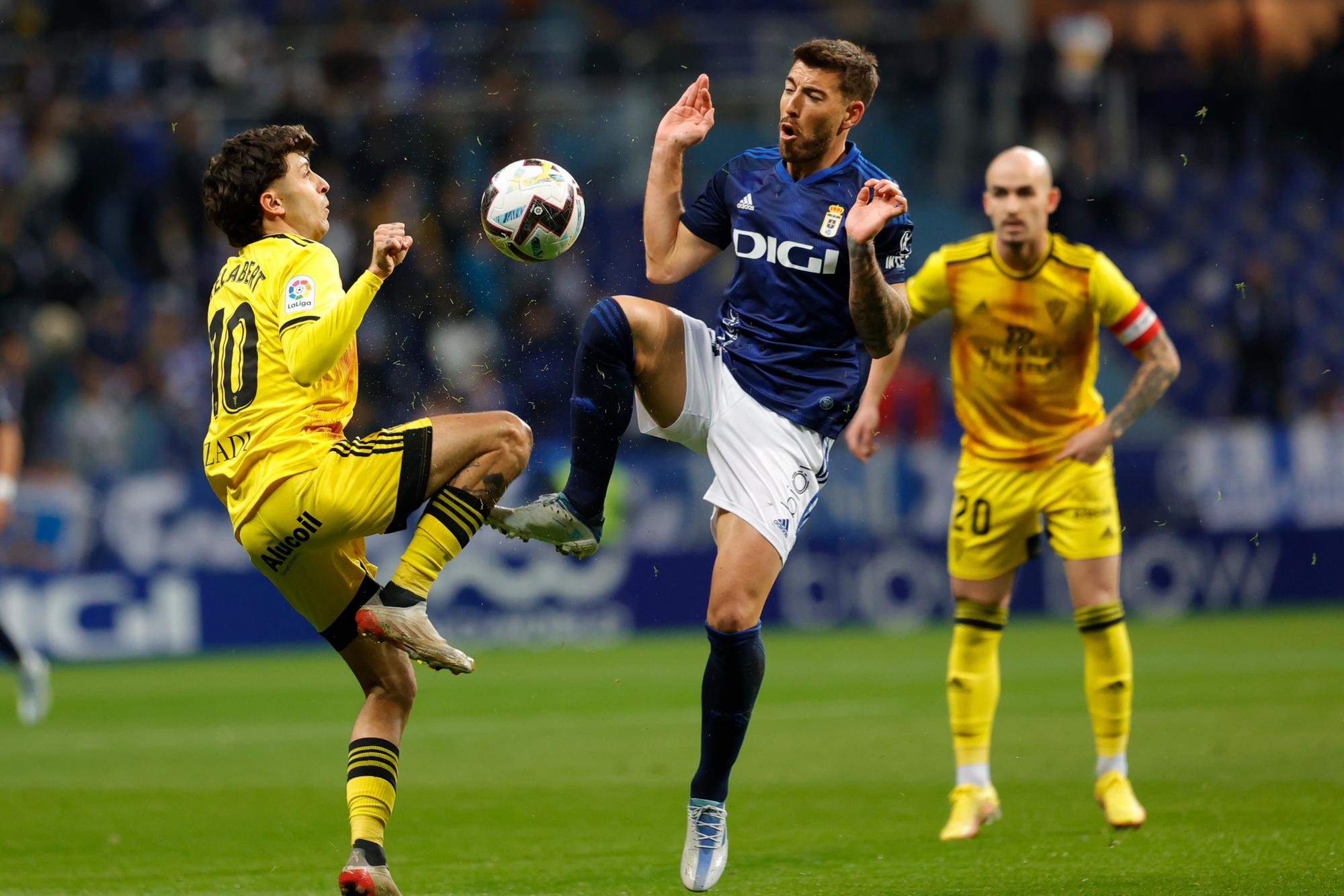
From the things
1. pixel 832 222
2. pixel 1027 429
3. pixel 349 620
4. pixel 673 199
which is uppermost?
pixel 673 199

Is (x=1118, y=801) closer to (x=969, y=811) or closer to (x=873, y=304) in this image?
(x=969, y=811)

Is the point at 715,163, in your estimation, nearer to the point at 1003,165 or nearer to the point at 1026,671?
the point at 1026,671

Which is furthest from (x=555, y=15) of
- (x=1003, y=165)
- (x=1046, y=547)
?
(x=1003, y=165)

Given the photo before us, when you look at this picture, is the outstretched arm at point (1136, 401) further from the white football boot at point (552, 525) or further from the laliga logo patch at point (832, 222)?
the white football boot at point (552, 525)

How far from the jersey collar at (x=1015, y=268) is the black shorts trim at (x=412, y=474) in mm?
3067

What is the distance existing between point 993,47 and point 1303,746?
11.6m

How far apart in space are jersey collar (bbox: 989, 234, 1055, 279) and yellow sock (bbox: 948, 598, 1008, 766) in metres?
1.43

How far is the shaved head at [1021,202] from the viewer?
7.22 meters

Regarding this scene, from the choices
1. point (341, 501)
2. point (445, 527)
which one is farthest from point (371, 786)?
point (341, 501)

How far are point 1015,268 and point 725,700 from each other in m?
2.67

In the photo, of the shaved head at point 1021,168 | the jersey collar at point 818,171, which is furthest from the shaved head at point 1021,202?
the jersey collar at point 818,171

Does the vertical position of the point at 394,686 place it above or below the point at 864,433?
below

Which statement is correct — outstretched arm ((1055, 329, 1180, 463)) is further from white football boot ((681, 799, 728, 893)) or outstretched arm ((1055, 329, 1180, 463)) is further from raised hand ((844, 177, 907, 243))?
white football boot ((681, 799, 728, 893))

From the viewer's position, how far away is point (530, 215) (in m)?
5.93
